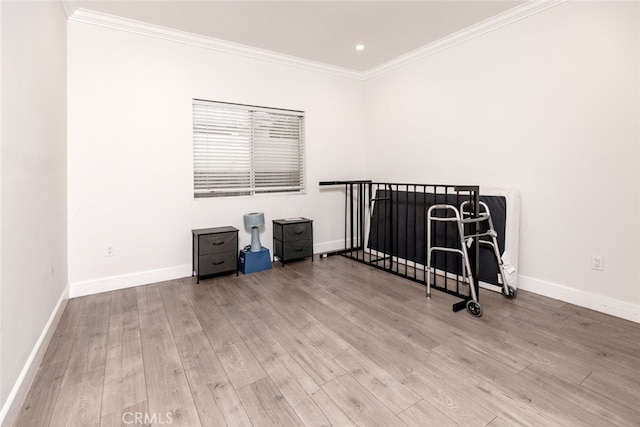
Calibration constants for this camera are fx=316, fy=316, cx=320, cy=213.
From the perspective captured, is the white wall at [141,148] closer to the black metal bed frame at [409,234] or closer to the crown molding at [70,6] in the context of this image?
the crown molding at [70,6]

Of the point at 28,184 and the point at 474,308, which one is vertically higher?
the point at 28,184

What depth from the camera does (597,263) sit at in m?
2.67

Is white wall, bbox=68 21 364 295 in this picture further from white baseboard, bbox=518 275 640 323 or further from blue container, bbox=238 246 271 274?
white baseboard, bbox=518 275 640 323

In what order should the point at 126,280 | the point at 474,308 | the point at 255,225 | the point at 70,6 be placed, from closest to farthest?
1. the point at 474,308
2. the point at 70,6
3. the point at 126,280
4. the point at 255,225

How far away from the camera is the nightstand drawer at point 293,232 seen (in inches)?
159

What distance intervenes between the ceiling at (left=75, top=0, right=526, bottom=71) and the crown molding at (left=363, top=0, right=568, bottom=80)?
0.07 m

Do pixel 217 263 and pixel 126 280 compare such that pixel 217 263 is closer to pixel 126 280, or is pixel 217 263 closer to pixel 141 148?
pixel 126 280

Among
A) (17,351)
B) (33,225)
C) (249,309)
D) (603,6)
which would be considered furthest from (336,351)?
(603,6)

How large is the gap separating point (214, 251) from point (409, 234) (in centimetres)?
233

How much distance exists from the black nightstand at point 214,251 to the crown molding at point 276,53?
2.16m

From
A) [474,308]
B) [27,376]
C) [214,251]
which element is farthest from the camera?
[214,251]

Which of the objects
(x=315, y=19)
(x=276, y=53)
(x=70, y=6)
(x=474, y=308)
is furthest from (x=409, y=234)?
(x=70, y=6)

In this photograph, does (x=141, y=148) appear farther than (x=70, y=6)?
Yes

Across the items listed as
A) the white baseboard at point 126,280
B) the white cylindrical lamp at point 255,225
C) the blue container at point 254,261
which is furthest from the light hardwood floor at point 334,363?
the white cylindrical lamp at point 255,225
